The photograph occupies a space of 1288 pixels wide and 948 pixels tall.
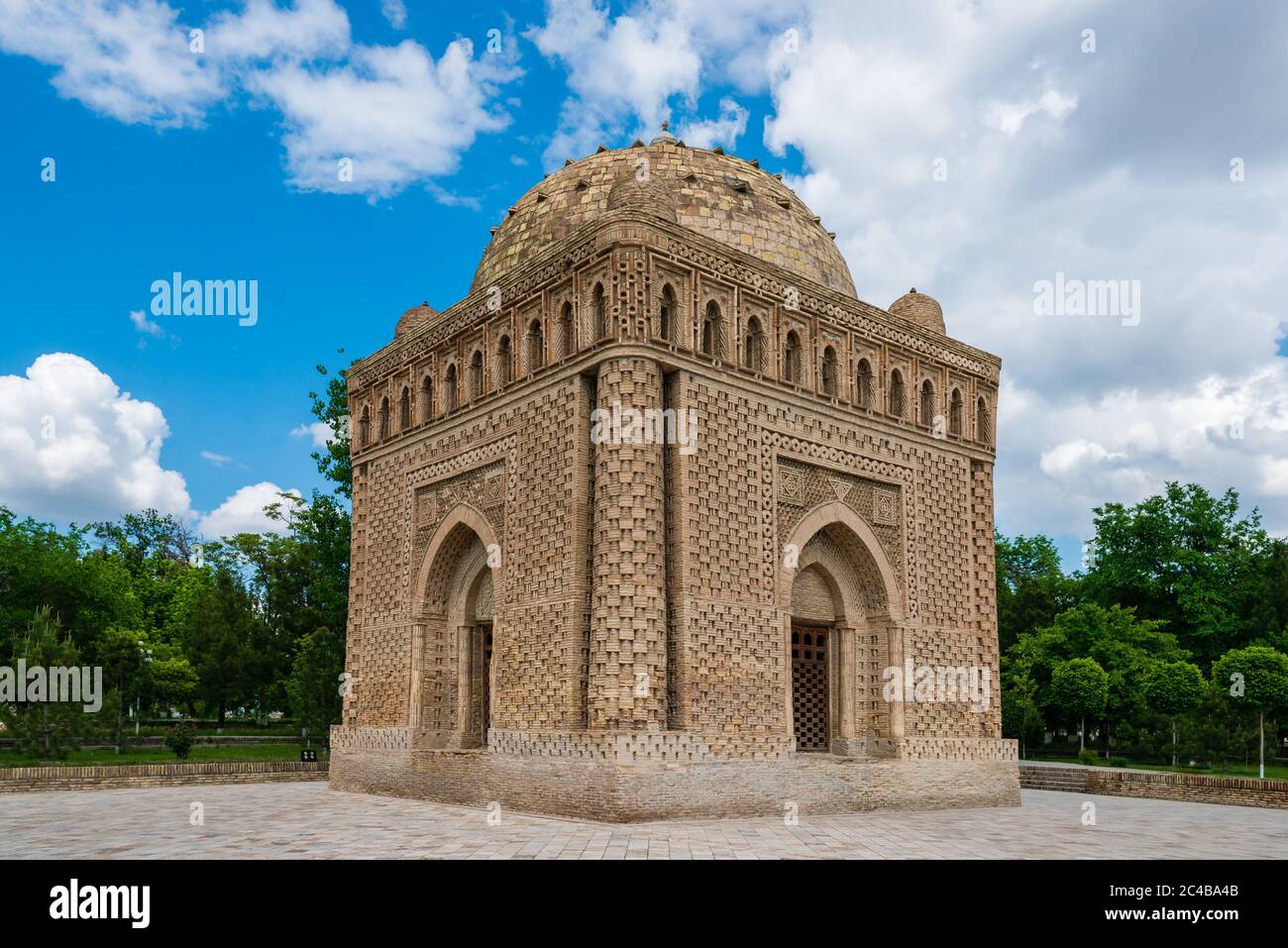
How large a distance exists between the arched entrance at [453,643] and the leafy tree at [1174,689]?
17.3 metres

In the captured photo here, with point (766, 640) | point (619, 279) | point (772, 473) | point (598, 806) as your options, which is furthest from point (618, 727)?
point (619, 279)

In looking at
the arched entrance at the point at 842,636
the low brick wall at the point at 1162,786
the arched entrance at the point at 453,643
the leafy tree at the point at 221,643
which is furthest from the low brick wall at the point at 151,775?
the low brick wall at the point at 1162,786

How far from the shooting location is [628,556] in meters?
12.2

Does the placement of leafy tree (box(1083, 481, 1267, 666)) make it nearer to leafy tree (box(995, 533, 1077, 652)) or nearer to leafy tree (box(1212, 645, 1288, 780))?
leafy tree (box(995, 533, 1077, 652))

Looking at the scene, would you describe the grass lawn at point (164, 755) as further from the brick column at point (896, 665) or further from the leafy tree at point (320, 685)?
the brick column at point (896, 665)

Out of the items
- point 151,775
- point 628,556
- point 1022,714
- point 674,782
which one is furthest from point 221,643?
point 674,782

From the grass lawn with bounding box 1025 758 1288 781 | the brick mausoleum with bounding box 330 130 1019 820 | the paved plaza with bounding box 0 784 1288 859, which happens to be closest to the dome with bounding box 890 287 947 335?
the brick mausoleum with bounding box 330 130 1019 820

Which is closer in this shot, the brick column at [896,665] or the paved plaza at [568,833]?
the paved plaza at [568,833]

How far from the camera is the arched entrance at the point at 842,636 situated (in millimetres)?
14750

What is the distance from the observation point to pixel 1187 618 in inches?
1348

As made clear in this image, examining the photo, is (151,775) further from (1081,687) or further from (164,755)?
(1081,687)

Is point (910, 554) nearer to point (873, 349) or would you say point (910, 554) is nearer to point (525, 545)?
point (873, 349)

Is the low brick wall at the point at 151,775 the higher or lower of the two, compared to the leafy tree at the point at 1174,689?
lower

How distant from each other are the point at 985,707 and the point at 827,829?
5622 millimetres
